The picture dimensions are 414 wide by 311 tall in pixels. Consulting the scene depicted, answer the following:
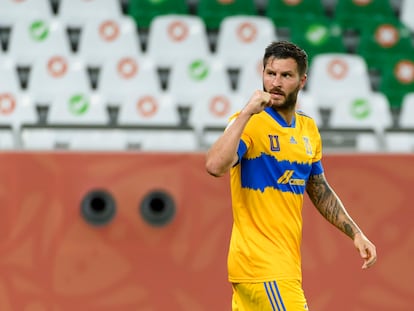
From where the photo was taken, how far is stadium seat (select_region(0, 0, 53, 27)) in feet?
28.7

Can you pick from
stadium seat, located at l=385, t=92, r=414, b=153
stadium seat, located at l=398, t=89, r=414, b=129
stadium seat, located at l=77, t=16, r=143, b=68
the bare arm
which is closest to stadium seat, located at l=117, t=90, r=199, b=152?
stadium seat, located at l=77, t=16, r=143, b=68

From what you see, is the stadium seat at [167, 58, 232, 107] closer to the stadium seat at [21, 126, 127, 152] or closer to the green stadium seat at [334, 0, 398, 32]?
the stadium seat at [21, 126, 127, 152]

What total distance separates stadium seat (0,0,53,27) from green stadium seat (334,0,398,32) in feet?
8.38

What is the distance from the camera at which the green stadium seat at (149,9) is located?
29.8 feet

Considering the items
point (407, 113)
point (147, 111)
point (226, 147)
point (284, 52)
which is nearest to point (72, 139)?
point (147, 111)

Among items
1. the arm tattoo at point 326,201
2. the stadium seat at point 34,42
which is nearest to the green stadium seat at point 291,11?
the stadium seat at point 34,42

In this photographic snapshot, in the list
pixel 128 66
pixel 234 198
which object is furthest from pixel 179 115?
pixel 234 198

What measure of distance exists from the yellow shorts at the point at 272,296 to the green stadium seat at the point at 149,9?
5098mm

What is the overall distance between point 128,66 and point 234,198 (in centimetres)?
409

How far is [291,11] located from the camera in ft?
30.5

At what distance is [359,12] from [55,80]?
2.90 metres

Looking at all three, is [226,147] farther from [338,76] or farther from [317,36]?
[317,36]

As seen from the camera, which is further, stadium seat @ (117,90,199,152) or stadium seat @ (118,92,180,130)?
stadium seat @ (118,92,180,130)

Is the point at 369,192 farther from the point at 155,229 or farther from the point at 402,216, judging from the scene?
the point at 155,229
